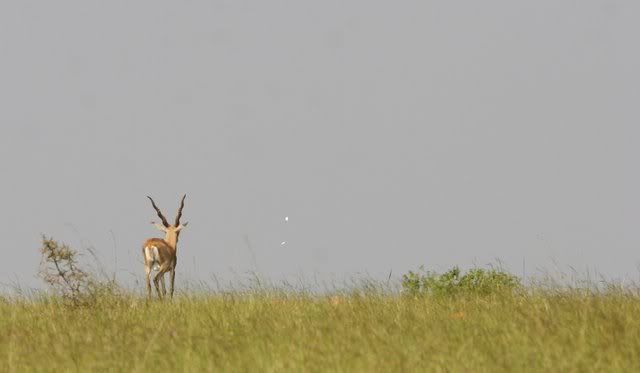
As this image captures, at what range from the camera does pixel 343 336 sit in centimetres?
766

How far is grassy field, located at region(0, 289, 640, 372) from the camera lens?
6613 mm

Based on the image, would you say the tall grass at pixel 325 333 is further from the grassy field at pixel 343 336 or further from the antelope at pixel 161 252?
the antelope at pixel 161 252

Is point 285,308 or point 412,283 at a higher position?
point 412,283

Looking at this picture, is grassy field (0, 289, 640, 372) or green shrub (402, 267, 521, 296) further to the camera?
green shrub (402, 267, 521, 296)

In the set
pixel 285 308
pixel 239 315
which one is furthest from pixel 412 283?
pixel 239 315

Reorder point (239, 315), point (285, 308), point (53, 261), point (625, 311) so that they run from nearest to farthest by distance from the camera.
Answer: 1. point (625, 311)
2. point (239, 315)
3. point (285, 308)
4. point (53, 261)

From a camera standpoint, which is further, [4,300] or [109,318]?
[4,300]

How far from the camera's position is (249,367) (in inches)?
262

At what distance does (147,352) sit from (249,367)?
40.0 inches

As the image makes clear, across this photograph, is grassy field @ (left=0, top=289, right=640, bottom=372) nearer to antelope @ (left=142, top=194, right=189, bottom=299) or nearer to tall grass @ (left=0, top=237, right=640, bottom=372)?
tall grass @ (left=0, top=237, right=640, bottom=372)

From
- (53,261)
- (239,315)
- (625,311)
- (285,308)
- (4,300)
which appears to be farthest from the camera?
(4,300)

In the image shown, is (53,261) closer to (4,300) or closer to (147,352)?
(4,300)

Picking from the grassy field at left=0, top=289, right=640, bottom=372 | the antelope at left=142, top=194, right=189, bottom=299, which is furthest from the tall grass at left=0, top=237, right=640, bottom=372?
the antelope at left=142, top=194, right=189, bottom=299

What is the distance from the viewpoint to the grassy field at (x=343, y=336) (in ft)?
21.7
